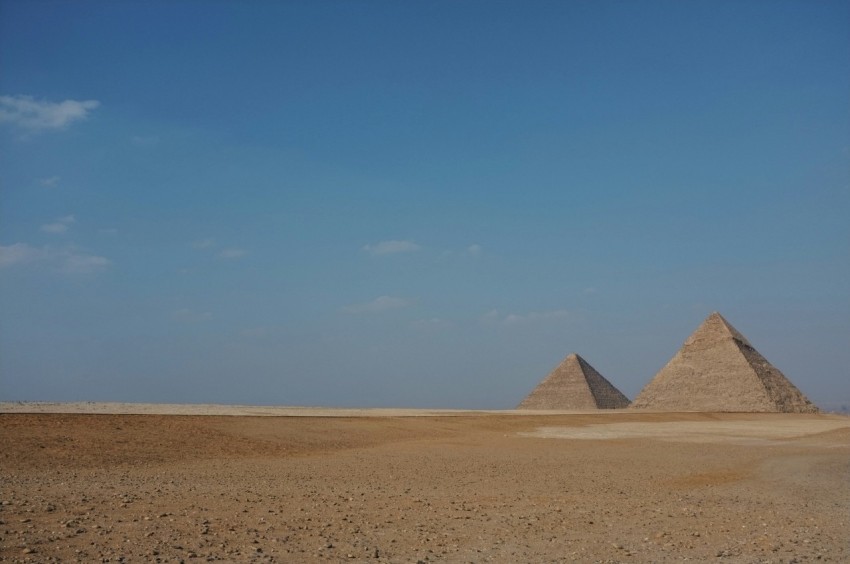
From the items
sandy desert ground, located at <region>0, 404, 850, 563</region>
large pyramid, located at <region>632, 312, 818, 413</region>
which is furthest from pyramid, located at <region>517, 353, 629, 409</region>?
sandy desert ground, located at <region>0, 404, 850, 563</region>

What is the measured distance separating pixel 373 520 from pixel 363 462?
887cm

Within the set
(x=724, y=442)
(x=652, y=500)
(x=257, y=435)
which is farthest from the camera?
(x=724, y=442)

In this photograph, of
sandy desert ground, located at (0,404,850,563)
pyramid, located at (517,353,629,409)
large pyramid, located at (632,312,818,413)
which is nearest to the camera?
sandy desert ground, located at (0,404,850,563)

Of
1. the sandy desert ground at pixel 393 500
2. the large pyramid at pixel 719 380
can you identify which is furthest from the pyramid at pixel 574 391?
the sandy desert ground at pixel 393 500

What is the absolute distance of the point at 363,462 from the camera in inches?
773

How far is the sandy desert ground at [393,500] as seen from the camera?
9.15 meters

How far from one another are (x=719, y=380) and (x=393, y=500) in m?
66.4

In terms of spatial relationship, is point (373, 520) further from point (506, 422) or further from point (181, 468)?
point (506, 422)

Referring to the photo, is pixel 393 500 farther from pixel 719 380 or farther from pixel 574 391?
pixel 574 391

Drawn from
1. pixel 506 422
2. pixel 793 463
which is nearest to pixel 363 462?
pixel 793 463

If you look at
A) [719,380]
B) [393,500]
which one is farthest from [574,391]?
[393,500]

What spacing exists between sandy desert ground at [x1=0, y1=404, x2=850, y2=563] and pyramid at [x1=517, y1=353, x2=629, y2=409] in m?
53.0

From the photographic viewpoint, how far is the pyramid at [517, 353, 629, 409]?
257 ft

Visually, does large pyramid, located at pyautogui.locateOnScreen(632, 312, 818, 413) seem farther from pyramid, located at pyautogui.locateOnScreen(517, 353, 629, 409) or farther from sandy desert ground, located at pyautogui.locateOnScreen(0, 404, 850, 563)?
sandy desert ground, located at pyautogui.locateOnScreen(0, 404, 850, 563)
